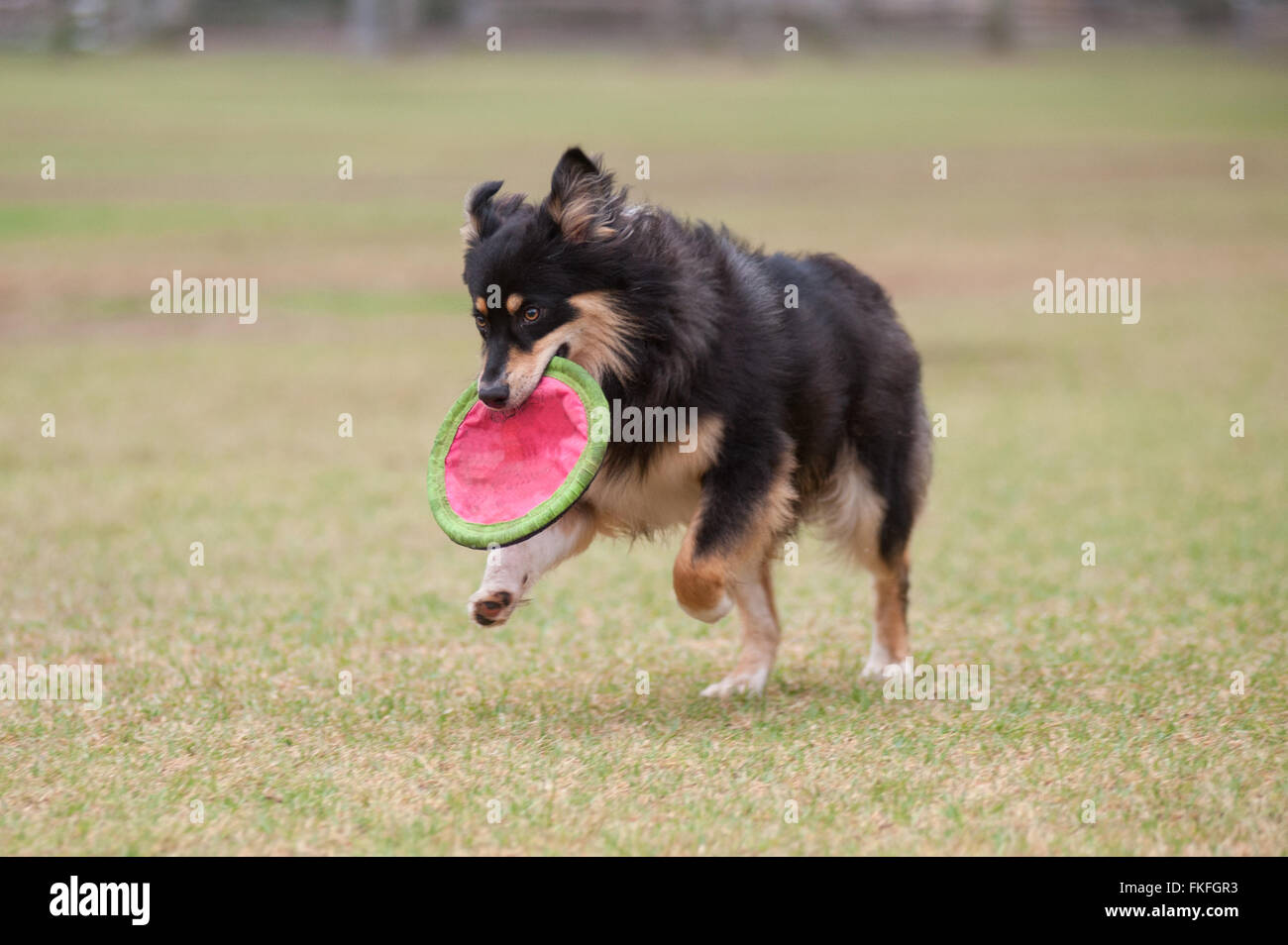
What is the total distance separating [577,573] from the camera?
922 centimetres

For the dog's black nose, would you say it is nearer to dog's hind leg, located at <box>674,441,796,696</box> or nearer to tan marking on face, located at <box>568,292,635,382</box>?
tan marking on face, located at <box>568,292,635,382</box>

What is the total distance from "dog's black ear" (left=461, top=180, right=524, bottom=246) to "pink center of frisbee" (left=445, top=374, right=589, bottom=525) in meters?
0.66

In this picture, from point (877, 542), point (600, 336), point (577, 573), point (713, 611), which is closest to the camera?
point (600, 336)

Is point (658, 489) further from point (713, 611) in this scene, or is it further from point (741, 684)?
point (741, 684)

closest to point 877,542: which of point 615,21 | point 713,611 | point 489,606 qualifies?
point 713,611

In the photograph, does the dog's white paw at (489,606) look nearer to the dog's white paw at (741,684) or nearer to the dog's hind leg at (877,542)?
the dog's white paw at (741,684)

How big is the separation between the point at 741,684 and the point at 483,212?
2.26 meters

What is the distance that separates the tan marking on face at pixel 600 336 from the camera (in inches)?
226

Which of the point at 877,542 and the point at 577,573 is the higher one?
the point at 877,542

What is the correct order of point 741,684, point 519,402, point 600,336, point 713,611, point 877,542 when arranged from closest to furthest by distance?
1. point 519,402
2. point 600,336
3. point 713,611
4. point 741,684
5. point 877,542

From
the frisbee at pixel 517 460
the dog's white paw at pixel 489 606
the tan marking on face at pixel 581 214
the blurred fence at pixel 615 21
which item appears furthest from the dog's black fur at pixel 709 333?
the blurred fence at pixel 615 21

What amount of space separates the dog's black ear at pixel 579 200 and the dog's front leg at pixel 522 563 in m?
1.14

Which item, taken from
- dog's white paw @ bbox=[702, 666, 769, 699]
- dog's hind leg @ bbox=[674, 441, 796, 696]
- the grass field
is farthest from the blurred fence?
dog's hind leg @ bbox=[674, 441, 796, 696]

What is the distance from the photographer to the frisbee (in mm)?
5676
